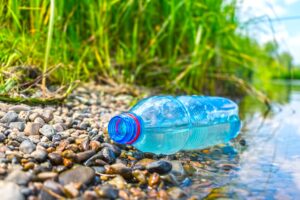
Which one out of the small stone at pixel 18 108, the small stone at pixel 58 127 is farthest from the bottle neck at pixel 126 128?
the small stone at pixel 18 108

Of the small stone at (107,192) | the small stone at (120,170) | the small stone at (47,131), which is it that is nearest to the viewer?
the small stone at (107,192)

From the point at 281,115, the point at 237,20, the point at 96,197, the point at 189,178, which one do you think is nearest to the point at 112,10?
the point at 237,20

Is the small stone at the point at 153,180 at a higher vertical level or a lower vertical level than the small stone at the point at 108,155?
lower

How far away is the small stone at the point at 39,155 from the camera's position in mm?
1637

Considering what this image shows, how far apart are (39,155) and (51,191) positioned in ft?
0.86

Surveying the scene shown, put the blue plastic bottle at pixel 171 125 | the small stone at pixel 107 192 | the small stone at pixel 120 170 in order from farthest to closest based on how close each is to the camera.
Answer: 1. the blue plastic bottle at pixel 171 125
2. the small stone at pixel 120 170
3. the small stone at pixel 107 192

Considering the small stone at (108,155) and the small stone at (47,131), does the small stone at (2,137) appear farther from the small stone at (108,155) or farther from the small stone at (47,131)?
the small stone at (108,155)

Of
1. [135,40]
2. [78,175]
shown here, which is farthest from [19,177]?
[135,40]

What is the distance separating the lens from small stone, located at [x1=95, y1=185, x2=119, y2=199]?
1446mm

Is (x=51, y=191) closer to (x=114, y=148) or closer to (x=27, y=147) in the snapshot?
(x=27, y=147)

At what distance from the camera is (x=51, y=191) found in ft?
4.64

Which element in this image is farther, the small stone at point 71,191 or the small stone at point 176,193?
the small stone at point 176,193

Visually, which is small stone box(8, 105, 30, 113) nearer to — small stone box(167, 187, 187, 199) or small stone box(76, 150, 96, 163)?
small stone box(76, 150, 96, 163)

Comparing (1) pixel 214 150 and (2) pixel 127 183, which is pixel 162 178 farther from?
(1) pixel 214 150
